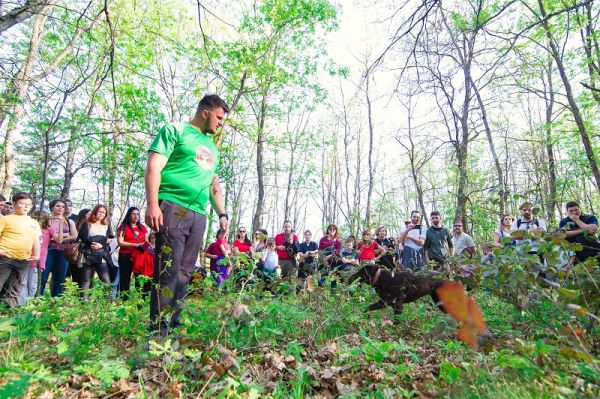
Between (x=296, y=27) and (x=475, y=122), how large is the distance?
24.2 feet

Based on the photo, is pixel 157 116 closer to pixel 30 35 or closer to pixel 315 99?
pixel 30 35

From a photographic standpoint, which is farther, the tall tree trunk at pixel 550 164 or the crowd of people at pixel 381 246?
the tall tree trunk at pixel 550 164

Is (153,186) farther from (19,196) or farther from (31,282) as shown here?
(31,282)

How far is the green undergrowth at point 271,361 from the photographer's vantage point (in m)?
1.77

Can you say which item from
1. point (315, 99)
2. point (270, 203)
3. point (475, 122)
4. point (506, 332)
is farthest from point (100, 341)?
point (270, 203)

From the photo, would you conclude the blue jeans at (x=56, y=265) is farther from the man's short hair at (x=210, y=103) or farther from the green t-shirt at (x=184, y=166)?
the man's short hair at (x=210, y=103)

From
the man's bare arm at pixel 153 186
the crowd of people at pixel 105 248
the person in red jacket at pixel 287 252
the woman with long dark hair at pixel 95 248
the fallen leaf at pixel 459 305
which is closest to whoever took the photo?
the fallen leaf at pixel 459 305

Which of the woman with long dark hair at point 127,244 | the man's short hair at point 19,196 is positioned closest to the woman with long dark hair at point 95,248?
the woman with long dark hair at point 127,244

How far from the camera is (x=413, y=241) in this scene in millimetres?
7328

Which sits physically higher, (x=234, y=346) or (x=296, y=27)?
(x=296, y=27)

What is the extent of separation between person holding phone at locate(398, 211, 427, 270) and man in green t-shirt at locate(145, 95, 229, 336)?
5.00 metres

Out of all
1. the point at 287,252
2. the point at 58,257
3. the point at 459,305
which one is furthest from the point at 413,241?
the point at 459,305

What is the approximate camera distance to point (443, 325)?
181cm

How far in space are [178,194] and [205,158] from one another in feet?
1.39
